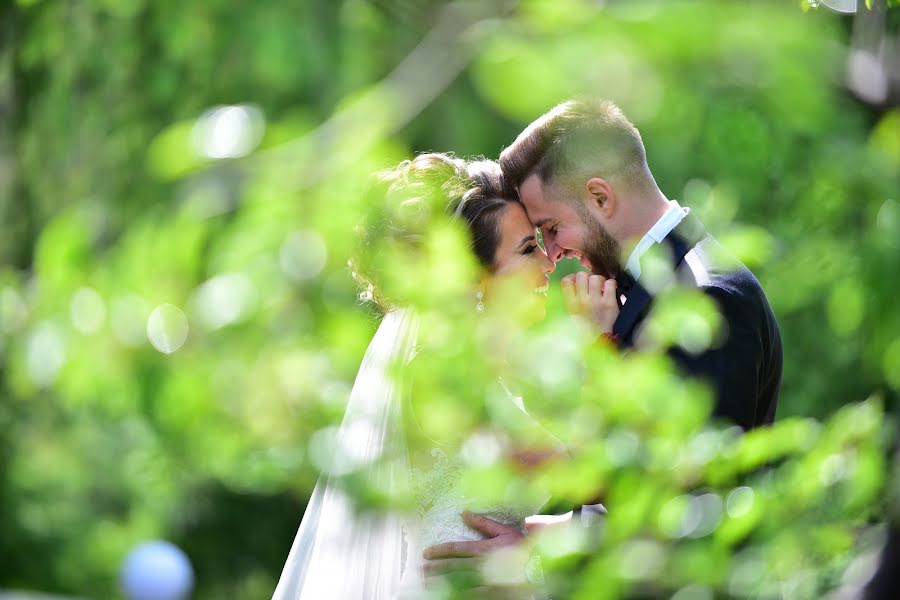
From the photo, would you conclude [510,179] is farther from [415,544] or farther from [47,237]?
[47,237]

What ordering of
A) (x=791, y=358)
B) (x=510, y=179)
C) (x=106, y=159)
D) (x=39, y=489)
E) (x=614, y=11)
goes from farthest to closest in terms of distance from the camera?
(x=791, y=358)
(x=39, y=489)
(x=510, y=179)
(x=106, y=159)
(x=614, y=11)

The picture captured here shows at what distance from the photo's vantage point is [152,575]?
5.45 m

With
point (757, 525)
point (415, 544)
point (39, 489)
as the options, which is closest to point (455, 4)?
point (757, 525)

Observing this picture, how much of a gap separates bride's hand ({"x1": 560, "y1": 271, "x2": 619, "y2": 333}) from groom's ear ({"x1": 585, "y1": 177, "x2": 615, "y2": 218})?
1.40ft

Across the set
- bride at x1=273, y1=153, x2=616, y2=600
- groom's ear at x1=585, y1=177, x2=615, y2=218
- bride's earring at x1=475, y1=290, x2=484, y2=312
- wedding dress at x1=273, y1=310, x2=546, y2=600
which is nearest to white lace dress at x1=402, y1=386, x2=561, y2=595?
wedding dress at x1=273, y1=310, x2=546, y2=600

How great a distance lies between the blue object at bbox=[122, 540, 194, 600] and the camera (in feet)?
17.8

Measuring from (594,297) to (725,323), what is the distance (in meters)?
0.37

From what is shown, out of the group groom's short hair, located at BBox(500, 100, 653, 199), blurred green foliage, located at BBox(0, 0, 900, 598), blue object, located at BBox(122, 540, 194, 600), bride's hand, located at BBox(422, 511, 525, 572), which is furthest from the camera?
blue object, located at BBox(122, 540, 194, 600)

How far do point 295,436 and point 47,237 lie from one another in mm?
398

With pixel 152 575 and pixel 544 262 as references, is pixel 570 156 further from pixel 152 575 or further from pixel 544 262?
pixel 152 575

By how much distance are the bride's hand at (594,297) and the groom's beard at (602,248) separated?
14.3 inches

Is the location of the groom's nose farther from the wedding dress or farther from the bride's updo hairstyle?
the bride's updo hairstyle

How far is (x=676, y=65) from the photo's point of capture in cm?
95

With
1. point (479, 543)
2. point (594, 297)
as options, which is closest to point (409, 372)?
point (594, 297)
